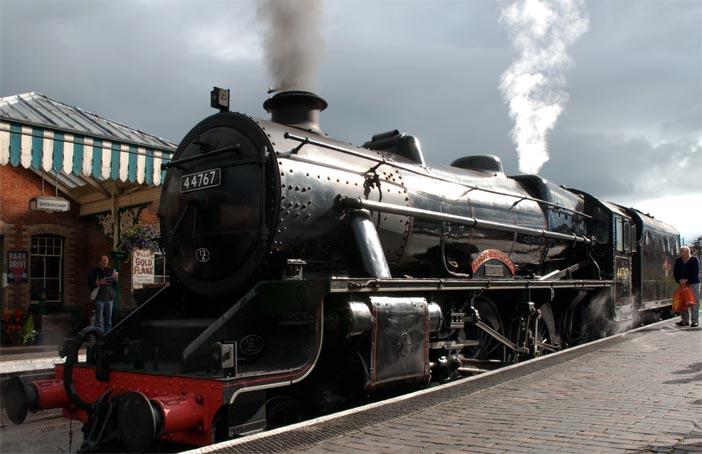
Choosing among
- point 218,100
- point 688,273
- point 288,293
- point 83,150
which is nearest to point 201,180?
point 218,100

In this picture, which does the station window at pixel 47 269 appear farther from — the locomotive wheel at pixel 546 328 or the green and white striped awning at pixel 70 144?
the locomotive wheel at pixel 546 328

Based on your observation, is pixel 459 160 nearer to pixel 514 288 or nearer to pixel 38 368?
pixel 514 288

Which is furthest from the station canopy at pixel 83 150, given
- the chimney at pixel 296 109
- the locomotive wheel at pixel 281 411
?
the locomotive wheel at pixel 281 411

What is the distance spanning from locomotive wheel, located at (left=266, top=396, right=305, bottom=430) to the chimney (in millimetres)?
2851

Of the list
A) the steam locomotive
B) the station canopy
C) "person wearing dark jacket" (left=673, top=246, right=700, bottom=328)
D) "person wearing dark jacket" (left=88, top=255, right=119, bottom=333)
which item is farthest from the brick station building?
"person wearing dark jacket" (left=673, top=246, right=700, bottom=328)

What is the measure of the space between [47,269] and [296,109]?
10.3m

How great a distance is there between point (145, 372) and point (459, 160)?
6383 millimetres

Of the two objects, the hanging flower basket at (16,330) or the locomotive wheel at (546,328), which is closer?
the locomotive wheel at (546,328)

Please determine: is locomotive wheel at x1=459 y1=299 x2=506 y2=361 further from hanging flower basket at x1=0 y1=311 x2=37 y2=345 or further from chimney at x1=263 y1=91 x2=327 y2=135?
hanging flower basket at x1=0 y1=311 x2=37 y2=345

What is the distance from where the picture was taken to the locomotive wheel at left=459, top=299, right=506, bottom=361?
764 cm

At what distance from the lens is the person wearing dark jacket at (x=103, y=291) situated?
10266mm

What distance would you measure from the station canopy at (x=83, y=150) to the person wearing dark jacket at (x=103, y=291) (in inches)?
69.0

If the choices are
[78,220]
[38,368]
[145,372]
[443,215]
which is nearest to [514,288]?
[443,215]

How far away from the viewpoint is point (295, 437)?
4.00 metres
